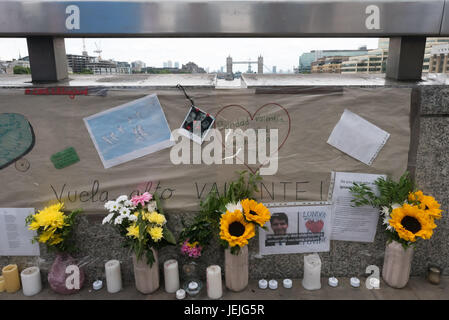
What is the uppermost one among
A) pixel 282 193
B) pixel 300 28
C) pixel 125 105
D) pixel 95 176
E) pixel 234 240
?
pixel 300 28

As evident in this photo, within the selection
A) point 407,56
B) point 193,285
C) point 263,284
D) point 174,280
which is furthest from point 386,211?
point 174,280

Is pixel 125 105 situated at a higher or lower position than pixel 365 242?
higher

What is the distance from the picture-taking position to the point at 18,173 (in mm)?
1992

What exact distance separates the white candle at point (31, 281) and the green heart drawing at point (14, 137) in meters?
0.73

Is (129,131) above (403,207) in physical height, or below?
above

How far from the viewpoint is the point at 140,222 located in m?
1.82

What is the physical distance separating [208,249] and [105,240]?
0.72 m

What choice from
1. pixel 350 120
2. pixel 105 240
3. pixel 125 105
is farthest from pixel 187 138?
pixel 350 120

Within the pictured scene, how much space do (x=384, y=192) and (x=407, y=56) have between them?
97 cm

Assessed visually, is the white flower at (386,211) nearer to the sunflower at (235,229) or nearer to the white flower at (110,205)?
the sunflower at (235,229)

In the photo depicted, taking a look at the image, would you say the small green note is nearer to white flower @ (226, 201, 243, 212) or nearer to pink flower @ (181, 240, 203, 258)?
pink flower @ (181, 240, 203, 258)

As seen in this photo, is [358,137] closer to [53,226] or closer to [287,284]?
[287,284]

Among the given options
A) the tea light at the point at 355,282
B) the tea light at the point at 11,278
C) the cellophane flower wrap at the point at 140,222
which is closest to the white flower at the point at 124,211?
the cellophane flower wrap at the point at 140,222

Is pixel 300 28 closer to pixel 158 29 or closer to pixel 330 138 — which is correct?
pixel 330 138
